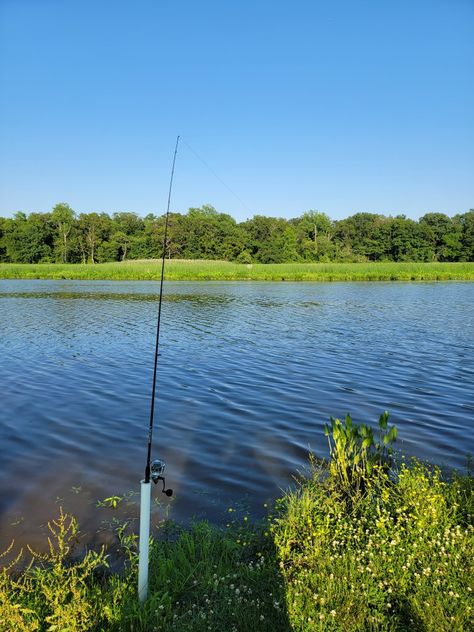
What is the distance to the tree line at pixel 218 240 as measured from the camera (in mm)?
100481

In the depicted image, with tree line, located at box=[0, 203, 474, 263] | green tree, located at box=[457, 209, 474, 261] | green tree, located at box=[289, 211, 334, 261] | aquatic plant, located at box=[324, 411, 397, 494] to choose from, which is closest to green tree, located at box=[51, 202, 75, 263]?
tree line, located at box=[0, 203, 474, 263]

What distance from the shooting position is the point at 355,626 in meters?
3.15

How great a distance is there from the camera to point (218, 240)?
3944 inches

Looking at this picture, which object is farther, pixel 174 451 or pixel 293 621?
pixel 174 451

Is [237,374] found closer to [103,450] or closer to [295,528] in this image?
[103,450]

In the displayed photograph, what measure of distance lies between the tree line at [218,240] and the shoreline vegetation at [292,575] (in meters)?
93.1

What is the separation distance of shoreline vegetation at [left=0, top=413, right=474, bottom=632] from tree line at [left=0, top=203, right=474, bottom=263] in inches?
3665

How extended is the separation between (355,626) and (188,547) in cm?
169

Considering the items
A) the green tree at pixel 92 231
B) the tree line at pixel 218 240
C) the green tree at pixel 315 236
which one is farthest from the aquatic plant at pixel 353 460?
the green tree at pixel 92 231

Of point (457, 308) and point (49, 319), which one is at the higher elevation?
point (457, 308)

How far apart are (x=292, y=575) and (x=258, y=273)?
57.5 meters

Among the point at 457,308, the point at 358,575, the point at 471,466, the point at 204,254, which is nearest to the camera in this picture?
the point at 358,575

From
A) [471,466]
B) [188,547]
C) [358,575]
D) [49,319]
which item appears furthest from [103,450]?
[49,319]

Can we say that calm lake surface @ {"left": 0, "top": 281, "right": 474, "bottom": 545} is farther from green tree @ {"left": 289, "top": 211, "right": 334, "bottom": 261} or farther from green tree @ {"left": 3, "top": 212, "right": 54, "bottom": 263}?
green tree @ {"left": 3, "top": 212, "right": 54, "bottom": 263}
